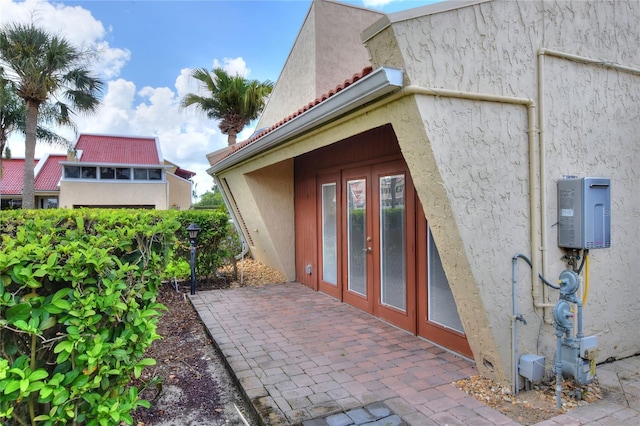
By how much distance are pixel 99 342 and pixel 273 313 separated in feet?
15.4

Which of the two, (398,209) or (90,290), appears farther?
(398,209)

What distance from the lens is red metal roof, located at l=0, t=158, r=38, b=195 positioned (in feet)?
92.7

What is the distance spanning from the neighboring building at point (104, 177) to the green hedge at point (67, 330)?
73.0 feet

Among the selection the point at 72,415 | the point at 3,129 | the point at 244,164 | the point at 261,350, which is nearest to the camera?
the point at 72,415

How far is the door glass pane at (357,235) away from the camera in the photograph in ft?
22.0

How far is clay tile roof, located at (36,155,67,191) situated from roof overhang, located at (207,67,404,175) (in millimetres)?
28512

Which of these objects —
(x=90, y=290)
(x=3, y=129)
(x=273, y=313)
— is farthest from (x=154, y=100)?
(x=90, y=290)

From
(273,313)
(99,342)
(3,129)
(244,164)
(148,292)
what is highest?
(3,129)

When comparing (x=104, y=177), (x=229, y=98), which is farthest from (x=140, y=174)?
(x=229, y=98)

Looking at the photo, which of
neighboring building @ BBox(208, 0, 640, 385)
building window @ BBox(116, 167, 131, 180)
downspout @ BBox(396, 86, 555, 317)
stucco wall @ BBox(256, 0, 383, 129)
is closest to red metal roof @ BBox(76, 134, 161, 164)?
building window @ BBox(116, 167, 131, 180)

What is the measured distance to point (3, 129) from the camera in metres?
21.5

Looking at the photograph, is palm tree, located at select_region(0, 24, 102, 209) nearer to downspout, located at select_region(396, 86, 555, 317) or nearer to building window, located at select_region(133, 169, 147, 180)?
building window, located at select_region(133, 169, 147, 180)

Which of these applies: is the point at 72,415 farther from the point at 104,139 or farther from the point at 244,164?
the point at 104,139

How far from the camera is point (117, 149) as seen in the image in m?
26.7
